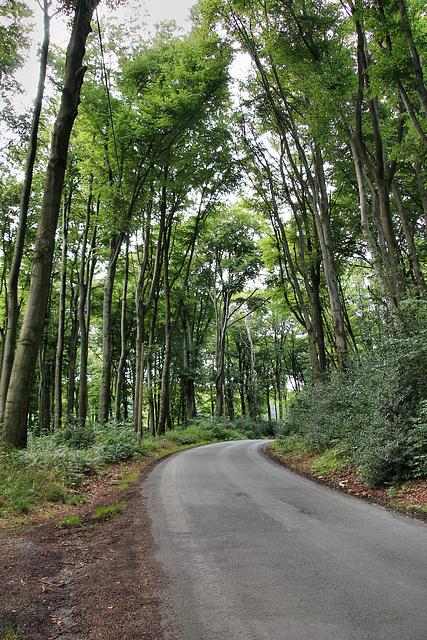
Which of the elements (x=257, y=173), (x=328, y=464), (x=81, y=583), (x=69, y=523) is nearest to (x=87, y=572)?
(x=81, y=583)

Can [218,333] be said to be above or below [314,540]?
above

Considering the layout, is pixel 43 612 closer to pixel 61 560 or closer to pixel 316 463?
pixel 61 560

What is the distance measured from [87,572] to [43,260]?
5802mm

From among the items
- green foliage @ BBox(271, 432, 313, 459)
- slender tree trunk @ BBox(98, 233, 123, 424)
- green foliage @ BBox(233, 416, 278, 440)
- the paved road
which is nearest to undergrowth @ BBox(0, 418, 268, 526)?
slender tree trunk @ BBox(98, 233, 123, 424)

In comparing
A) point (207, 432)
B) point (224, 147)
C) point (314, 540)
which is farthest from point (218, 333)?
point (314, 540)

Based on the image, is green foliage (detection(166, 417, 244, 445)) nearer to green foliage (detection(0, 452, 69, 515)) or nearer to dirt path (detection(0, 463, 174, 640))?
green foliage (detection(0, 452, 69, 515))

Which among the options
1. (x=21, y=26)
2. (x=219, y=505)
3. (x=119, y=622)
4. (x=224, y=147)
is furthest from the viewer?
(x=224, y=147)

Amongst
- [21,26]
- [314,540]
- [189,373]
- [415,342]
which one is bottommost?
[314,540]

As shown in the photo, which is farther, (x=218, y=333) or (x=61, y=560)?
(x=218, y=333)

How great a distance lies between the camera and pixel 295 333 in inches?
1577

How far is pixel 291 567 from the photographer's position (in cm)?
334

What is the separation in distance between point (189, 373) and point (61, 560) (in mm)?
23159

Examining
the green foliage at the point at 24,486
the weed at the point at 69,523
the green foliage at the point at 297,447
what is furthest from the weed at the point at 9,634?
the green foliage at the point at 297,447

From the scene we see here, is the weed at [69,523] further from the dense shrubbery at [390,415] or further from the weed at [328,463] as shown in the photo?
the weed at [328,463]
